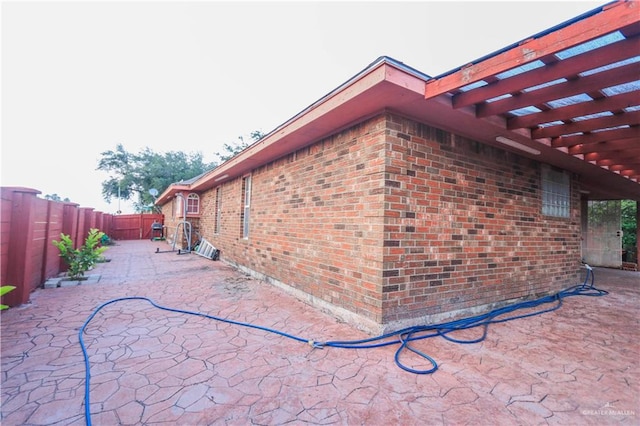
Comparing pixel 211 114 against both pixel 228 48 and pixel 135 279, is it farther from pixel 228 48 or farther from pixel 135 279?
pixel 135 279

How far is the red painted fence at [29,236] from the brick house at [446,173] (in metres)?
3.45

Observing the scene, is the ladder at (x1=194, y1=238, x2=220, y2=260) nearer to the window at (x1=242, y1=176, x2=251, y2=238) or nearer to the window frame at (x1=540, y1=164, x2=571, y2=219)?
the window at (x1=242, y1=176, x2=251, y2=238)

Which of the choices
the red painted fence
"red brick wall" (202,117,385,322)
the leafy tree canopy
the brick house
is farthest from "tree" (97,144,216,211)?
the brick house

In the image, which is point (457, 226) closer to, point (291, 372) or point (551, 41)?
point (551, 41)

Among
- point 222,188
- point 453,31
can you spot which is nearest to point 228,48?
point 222,188

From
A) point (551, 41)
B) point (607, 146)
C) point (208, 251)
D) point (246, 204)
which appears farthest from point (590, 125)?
point (208, 251)

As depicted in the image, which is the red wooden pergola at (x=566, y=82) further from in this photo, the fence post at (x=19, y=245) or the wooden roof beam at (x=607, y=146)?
the fence post at (x=19, y=245)

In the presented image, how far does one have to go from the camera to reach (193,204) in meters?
11.9

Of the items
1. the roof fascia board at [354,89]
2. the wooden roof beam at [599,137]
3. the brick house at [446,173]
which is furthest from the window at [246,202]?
the wooden roof beam at [599,137]

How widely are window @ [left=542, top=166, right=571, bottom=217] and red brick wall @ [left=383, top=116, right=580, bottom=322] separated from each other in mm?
232

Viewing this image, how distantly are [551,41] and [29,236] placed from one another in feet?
20.3

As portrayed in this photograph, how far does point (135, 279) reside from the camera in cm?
558

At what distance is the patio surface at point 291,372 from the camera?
5.48ft

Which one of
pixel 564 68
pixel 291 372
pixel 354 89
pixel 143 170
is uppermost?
pixel 143 170
